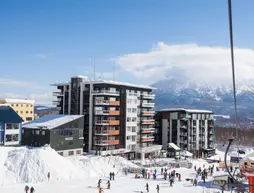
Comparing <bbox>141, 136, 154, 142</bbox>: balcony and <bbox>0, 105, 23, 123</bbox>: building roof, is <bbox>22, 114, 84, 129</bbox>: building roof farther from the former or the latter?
<bbox>141, 136, 154, 142</bbox>: balcony

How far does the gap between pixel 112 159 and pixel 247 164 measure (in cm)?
2633

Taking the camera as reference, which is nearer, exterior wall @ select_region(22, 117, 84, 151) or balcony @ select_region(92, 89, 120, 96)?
exterior wall @ select_region(22, 117, 84, 151)

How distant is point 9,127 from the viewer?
55.3 metres

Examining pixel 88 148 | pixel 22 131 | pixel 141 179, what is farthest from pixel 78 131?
pixel 141 179

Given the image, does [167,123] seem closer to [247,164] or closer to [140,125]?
[140,125]

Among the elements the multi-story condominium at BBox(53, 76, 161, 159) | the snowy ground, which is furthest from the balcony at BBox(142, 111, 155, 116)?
the snowy ground

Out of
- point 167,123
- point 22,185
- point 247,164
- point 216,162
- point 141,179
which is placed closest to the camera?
point 22,185

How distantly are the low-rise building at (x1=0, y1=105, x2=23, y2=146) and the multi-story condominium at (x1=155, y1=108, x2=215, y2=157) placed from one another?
4309 cm

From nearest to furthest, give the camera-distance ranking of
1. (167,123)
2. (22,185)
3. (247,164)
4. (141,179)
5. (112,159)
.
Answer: (22,185) < (247,164) < (141,179) < (112,159) < (167,123)

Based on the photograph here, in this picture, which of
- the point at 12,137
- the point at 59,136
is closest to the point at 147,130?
the point at 59,136

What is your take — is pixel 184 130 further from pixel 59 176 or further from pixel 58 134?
pixel 59 176

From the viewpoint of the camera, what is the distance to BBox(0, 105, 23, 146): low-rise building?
178ft

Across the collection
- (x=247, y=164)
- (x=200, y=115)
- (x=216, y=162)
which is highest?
(x=200, y=115)

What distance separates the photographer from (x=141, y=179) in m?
47.6
